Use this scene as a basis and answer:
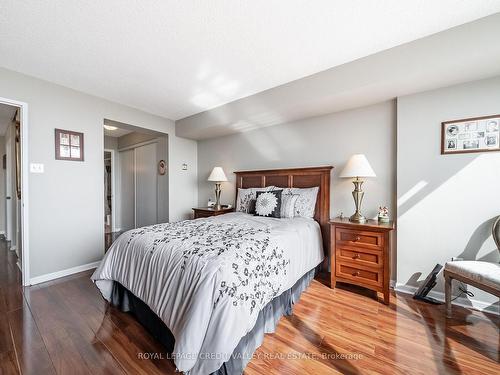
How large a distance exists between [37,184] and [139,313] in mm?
2090

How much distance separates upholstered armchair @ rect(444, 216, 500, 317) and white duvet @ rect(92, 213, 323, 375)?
124cm

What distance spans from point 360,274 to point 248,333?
147 centimetres

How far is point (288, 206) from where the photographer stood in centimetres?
279

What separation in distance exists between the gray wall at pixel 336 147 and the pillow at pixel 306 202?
261 mm

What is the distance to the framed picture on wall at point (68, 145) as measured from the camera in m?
2.70

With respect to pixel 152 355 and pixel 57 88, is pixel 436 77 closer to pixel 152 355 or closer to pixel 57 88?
pixel 152 355

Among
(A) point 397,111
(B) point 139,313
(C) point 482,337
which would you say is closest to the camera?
(C) point 482,337

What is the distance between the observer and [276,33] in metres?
1.79

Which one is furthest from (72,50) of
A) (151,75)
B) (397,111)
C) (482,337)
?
(482,337)

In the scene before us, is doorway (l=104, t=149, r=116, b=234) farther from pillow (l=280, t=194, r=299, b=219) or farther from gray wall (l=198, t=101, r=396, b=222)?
pillow (l=280, t=194, r=299, b=219)

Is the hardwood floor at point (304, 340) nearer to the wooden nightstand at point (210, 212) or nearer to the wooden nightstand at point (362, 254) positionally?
the wooden nightstand at point (362, 254)

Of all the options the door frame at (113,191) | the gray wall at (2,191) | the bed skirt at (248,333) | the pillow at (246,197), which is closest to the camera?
the bed skirt at (248,333)

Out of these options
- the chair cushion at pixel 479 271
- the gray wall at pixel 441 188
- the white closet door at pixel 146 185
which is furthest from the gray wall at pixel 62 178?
the chair cushion at pixel 479 271

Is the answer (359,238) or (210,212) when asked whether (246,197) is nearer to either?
(210,212)
